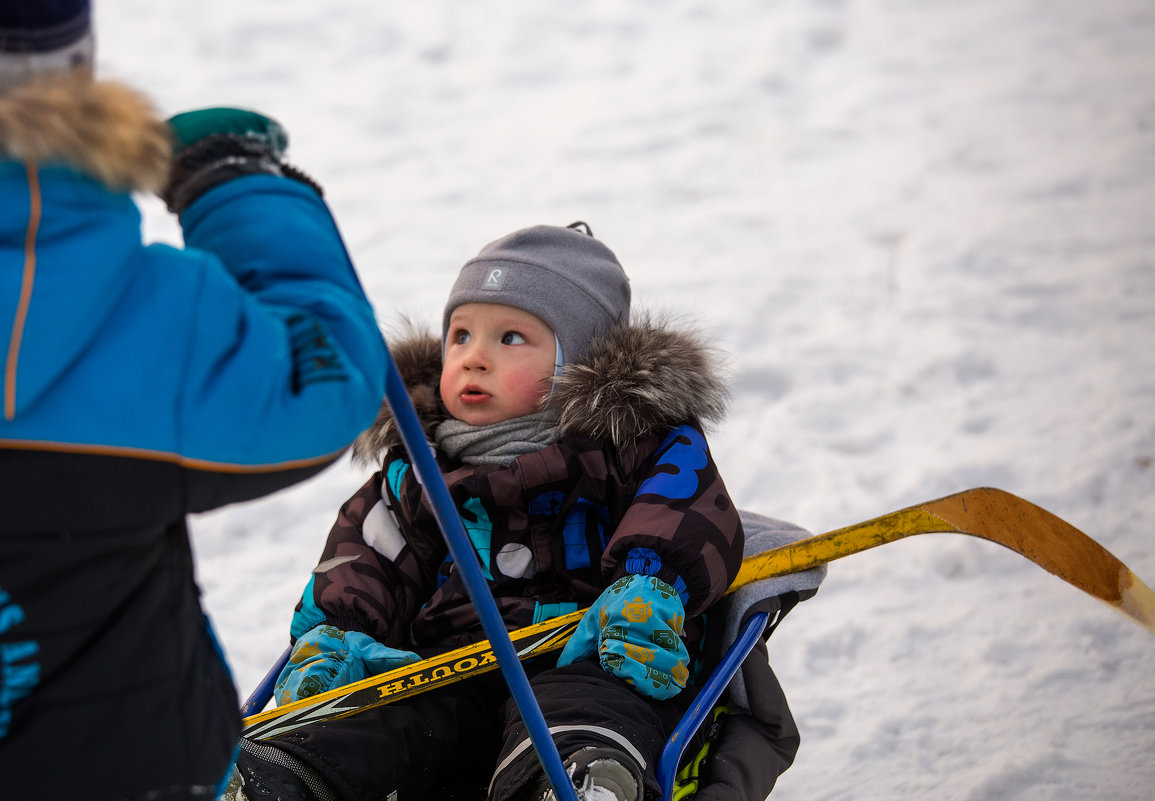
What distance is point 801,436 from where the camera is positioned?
413 cm

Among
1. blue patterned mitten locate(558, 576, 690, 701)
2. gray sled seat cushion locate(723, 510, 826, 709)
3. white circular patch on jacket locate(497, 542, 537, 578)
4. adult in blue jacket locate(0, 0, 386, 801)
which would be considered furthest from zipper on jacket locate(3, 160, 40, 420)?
gray sled seat cushion locate(723, 510, 826, 709)

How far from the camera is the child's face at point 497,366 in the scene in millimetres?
2232

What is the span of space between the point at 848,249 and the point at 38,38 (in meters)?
4.73

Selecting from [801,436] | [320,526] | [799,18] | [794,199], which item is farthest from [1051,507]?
[799,18]

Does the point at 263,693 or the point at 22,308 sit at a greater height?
the point at 22,308

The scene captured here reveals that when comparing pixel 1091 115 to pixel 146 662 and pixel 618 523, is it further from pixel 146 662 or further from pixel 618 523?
pixel 146 662

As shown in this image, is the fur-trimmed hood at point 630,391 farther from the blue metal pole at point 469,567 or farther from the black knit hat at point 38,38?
the black knit hat at point 38,38

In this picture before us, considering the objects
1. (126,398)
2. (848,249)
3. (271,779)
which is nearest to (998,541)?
(271,779)

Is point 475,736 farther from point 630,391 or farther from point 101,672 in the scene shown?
point 101,672

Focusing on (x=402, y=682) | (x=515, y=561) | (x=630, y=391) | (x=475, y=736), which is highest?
(x=630, y=391)

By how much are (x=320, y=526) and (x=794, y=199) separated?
10.7 feet

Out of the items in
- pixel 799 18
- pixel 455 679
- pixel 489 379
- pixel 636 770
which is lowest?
pixel 636 770

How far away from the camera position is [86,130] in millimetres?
1009

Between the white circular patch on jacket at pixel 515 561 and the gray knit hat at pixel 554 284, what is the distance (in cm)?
40
